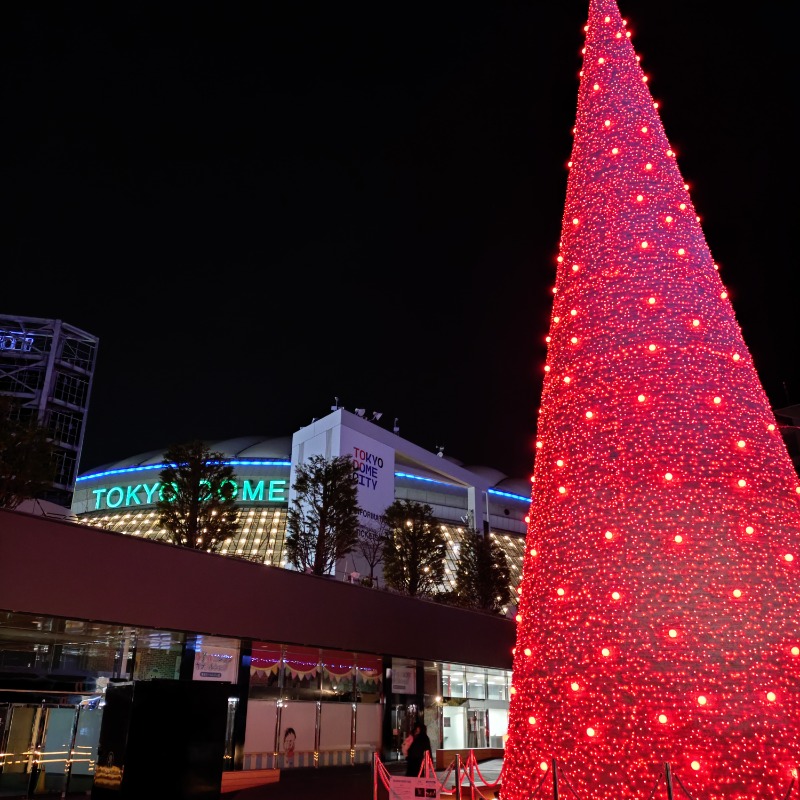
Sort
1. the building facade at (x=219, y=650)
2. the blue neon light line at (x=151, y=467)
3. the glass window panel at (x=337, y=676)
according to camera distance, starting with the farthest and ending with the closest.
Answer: the blue neon light line at (x=151, y=467), the glass window panel at (x=337, y=676), the building facade at (x=219, y=650)

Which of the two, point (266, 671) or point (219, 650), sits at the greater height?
point (219, 650)

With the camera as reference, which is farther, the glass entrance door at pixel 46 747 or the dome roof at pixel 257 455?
the dome roof at pixel 257 455

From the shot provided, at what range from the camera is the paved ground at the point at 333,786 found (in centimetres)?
1150

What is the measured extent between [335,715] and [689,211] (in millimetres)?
13864

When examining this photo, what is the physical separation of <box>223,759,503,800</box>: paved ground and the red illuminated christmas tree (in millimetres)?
4911

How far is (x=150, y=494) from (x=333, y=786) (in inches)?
1316

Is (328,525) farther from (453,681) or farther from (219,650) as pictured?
(219,650)

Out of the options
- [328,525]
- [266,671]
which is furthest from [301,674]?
[328,525]

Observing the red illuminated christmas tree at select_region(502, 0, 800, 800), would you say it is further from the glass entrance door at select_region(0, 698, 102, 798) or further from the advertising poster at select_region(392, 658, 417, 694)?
the advertising poster at select_region(392, 658, 417, 694)

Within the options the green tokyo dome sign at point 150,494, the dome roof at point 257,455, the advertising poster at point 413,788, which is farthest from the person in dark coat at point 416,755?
the dome roof at point 257,455

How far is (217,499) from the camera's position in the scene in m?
21.0

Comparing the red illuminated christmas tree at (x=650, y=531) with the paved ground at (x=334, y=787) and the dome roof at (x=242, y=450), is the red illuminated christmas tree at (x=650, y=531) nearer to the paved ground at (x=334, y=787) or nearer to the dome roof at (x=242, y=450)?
the paved ground at (x=334, y=787)

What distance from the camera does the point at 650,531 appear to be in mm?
5691

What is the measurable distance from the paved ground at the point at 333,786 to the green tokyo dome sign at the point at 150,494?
23951 mm
